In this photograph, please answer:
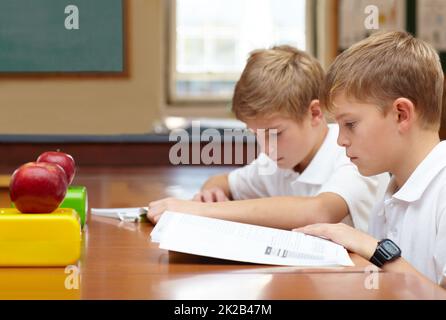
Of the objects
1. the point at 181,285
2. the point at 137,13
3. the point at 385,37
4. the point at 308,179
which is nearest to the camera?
the point at 181,285

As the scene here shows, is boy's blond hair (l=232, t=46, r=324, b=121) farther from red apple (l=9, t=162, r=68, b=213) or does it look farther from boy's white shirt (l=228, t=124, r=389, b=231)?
red apple (l=9, t=162, r=68, b=213)

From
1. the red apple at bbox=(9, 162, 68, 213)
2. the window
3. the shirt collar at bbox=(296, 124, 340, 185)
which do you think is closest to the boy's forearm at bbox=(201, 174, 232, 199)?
the shirt collar at bbox=(296, 124, 340, 185)

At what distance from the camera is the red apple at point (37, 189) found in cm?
117

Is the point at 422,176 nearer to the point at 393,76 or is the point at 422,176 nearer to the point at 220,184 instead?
the point at 393,76

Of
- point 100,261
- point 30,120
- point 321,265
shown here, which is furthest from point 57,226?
point 30,120

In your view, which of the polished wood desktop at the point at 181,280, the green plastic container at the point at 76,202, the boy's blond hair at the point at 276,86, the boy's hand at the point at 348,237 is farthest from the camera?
the boy's blond hair at the point at 276,86

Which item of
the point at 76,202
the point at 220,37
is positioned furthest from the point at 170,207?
the point at 220,37

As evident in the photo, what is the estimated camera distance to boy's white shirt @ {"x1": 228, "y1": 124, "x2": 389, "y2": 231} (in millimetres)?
1684

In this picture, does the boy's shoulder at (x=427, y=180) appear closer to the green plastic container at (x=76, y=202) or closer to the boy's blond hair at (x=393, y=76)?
the boy's blond hair at (x=393, y=76)

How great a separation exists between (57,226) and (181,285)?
0.71 feet

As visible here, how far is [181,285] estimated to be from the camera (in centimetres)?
104

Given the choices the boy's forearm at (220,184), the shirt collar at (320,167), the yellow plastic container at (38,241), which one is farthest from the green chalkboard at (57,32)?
Answer: the boy's forearm at (220,184)

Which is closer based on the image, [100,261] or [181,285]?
[181,285]

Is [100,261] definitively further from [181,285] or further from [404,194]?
[404,194]
